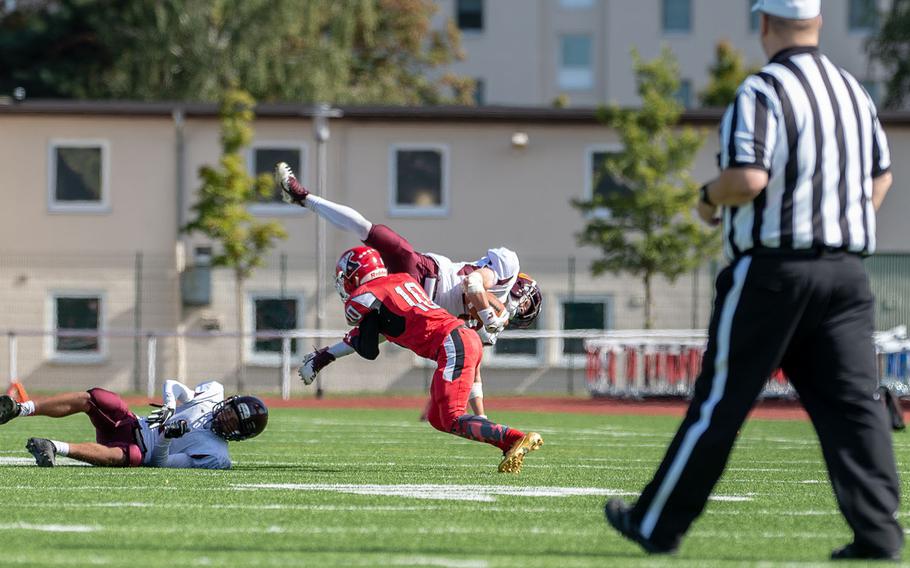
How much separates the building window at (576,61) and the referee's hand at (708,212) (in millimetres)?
47119

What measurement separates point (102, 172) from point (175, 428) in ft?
75.8

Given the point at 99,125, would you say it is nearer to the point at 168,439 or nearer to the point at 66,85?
the point at 66,85

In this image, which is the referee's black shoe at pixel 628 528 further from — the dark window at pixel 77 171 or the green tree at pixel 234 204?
the dark window at pixel 77 171

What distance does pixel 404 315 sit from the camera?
10008 mm

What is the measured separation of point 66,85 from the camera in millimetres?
40688

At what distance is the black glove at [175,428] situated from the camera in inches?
383

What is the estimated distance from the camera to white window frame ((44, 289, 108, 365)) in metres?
31.3

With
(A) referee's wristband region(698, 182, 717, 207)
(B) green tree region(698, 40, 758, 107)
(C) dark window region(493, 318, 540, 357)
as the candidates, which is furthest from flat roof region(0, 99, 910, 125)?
(A) referee's wristband region(698, 182, 717, 207)

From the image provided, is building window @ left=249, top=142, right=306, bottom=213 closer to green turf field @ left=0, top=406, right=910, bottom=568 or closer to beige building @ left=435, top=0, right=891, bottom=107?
green turf field @ left=0, top=406, right=910, bottom=568

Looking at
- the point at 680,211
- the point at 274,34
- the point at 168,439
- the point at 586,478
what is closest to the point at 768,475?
the point at 586,478

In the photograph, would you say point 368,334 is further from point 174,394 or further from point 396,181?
point 396,181

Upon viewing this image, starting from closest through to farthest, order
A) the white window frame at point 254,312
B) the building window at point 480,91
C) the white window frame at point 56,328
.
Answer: the white window frame at point 254,312 < the white window frame at point 56,328 < the building window at point 480,91

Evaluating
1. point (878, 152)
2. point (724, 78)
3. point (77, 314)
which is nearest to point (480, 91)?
point (724, 78)

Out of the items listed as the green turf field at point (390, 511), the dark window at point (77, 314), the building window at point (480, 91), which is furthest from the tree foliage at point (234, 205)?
the building window at point (480, 91)
